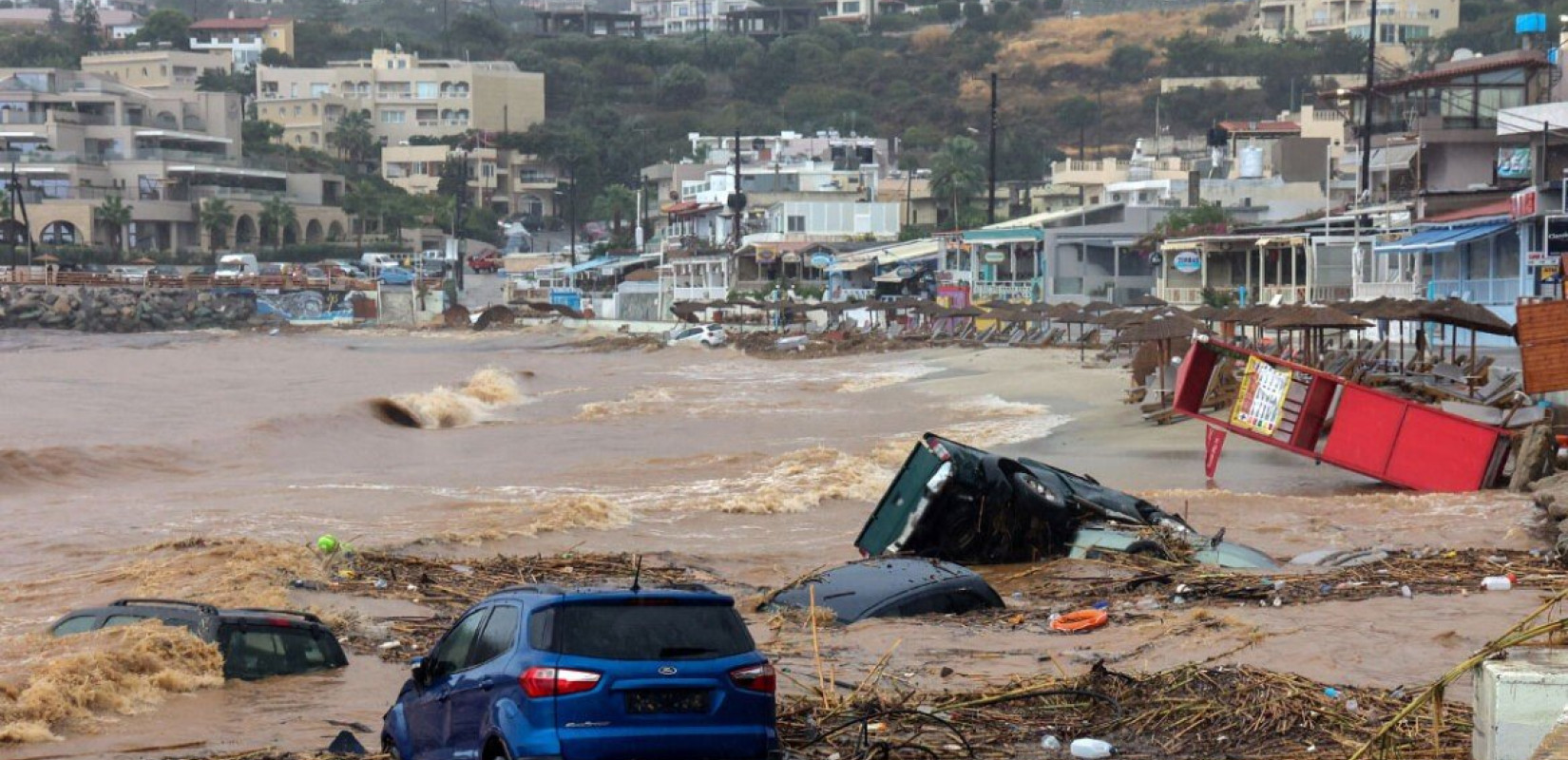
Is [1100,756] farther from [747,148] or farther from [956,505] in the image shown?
[747,148]

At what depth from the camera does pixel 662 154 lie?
16962cm

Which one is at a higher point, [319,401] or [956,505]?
[956,505]

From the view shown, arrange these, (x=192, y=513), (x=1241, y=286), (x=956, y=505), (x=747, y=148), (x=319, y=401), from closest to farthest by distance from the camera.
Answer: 1. (x=956, y=505)
2. (x=192, y=513)
3. (x=319, y=401)
4. (x=1241, y=286)
5. (x=747, y=148)

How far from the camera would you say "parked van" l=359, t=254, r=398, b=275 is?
118 meters

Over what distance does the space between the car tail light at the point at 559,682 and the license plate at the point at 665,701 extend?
18 centimetres

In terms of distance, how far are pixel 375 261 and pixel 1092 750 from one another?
386ft

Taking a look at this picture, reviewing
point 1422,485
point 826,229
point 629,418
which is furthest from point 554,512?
point 826,229

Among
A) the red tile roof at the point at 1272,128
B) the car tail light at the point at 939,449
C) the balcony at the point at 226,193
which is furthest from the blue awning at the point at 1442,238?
the balcony at the point at 226,193

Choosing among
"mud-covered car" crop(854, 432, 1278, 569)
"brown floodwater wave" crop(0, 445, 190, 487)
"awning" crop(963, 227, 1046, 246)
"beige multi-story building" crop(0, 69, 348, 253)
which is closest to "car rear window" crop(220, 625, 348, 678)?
"mud-covered car" crop(854, 432, 1278, 569)

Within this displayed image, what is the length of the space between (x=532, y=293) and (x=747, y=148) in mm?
23419

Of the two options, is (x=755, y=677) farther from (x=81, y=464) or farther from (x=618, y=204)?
(x=618, y=204)

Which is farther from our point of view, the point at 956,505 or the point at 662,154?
the point at 662,154

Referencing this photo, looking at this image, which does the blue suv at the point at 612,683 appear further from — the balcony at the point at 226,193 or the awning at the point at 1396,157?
the balcony at the point at 226,193

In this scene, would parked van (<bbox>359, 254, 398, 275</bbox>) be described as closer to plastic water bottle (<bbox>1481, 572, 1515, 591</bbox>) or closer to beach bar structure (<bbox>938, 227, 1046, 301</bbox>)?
beach bar structure (<bbox>938, 227, 1046, 301</bbox>)
